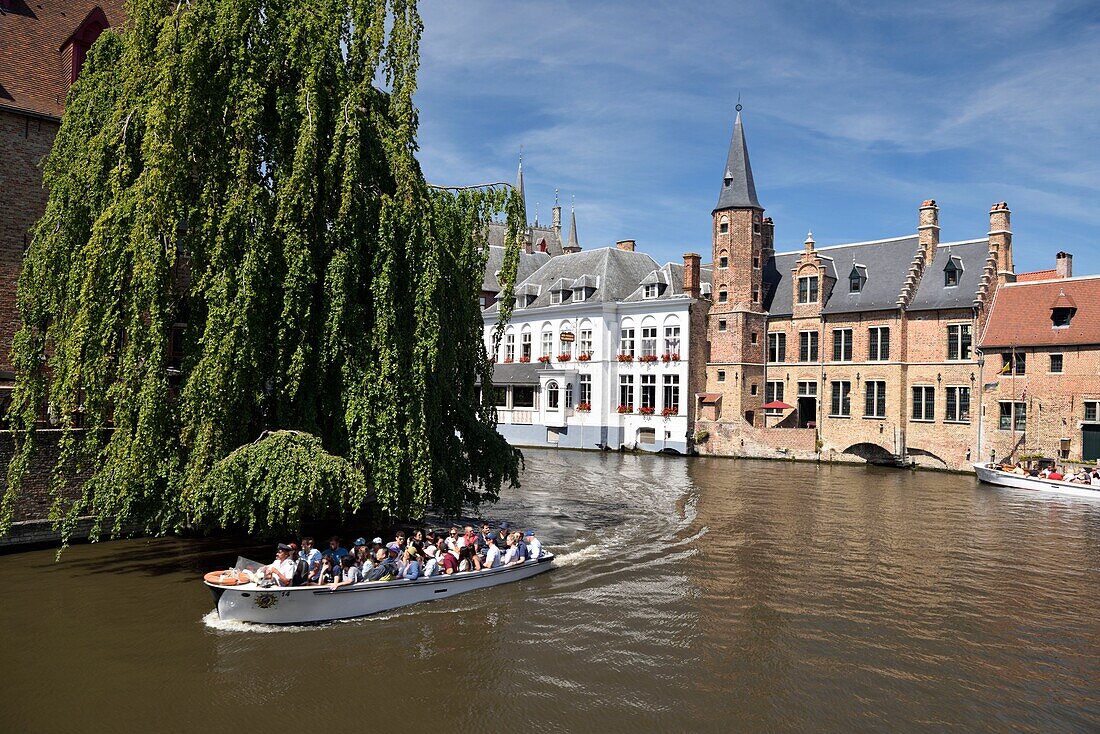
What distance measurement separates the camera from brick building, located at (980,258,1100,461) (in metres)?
32.6

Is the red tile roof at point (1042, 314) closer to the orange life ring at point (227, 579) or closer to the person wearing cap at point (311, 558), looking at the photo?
the person wearing cap at point (311, 558)

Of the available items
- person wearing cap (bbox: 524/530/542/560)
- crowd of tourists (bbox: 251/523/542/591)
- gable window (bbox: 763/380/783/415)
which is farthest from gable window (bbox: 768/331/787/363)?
person wearing cap (bbox: 524/530/542/560)

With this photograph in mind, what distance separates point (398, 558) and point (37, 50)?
1637cm

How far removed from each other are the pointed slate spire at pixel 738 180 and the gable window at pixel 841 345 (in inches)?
307

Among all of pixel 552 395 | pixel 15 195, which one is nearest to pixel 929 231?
pixel 552 395

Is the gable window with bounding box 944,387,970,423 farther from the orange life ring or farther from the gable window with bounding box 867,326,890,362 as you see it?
the orange life ring

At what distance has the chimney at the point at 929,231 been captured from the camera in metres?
39.0

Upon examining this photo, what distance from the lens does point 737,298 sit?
42.2m

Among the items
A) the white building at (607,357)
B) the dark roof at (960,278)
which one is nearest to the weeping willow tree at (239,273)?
the white building at (607,357)

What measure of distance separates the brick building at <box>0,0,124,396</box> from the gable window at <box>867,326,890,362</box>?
33.9 m

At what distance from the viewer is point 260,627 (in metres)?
13.2

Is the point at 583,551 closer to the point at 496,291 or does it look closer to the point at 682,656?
the point at 682,656

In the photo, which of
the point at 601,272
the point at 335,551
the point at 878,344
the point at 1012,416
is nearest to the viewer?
the point at 335,551

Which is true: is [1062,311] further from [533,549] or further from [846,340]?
[533,549]
